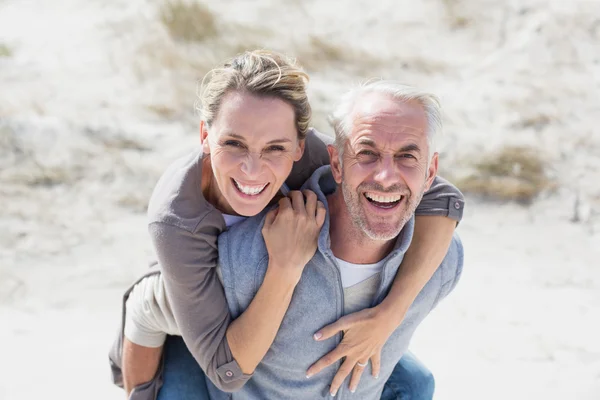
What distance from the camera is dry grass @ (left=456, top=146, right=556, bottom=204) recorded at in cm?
531

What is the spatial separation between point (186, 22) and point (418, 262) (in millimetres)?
4769

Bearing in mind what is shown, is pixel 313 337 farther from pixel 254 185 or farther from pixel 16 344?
pixel 16 344

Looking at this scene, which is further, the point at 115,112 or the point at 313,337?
the point at 115,112

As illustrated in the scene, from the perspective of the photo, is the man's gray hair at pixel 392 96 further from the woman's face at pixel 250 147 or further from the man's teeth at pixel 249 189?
the man's teeth at pixel 249 189

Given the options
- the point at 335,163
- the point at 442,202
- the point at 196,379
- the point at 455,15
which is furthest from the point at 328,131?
the point at 196,379

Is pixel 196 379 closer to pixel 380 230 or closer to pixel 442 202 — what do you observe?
pixel 380 230

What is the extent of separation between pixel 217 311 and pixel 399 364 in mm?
863

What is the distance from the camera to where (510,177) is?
5434mm

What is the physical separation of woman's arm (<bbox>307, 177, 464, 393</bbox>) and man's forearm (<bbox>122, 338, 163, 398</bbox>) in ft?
1.75

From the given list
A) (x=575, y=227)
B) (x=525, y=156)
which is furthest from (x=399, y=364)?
(x=525, y=156)

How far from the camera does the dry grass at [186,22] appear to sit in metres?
6.50

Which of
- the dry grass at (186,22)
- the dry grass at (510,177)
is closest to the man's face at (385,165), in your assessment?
the dry grass at (510,177)

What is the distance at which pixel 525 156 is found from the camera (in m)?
5.58

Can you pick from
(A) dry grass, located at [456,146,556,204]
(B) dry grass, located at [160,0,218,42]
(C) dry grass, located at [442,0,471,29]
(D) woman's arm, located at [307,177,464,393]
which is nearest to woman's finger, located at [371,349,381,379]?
(D) woman's arm, located at [307,177,464,393]
